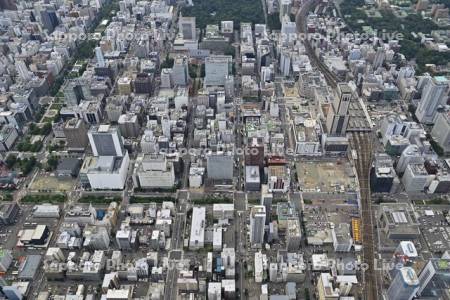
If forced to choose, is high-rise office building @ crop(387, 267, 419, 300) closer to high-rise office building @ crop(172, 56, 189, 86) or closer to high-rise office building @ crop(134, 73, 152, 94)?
high-rise office building @ crop(172, 56, 189, 86)

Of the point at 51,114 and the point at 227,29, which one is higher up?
the point at 227,29

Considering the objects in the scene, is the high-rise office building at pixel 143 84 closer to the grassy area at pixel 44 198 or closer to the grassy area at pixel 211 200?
the grassy area at pixel 44 198

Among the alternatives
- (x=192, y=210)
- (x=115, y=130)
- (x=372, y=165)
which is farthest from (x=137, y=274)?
(x=372, y=165)

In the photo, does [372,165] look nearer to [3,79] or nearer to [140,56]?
[140,56]

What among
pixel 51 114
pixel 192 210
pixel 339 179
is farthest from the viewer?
pixel 51 114

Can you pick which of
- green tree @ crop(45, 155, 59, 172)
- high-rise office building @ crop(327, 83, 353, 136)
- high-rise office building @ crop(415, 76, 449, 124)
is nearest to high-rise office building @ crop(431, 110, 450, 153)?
high-rise office building @ crop(415, 76, 449, 124)

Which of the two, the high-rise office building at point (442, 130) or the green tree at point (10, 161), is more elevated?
the high-rise office building at point (442, 130)

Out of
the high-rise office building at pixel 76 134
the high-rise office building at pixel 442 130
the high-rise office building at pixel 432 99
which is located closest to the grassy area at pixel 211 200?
the high-rise office building at pixel 76 134
